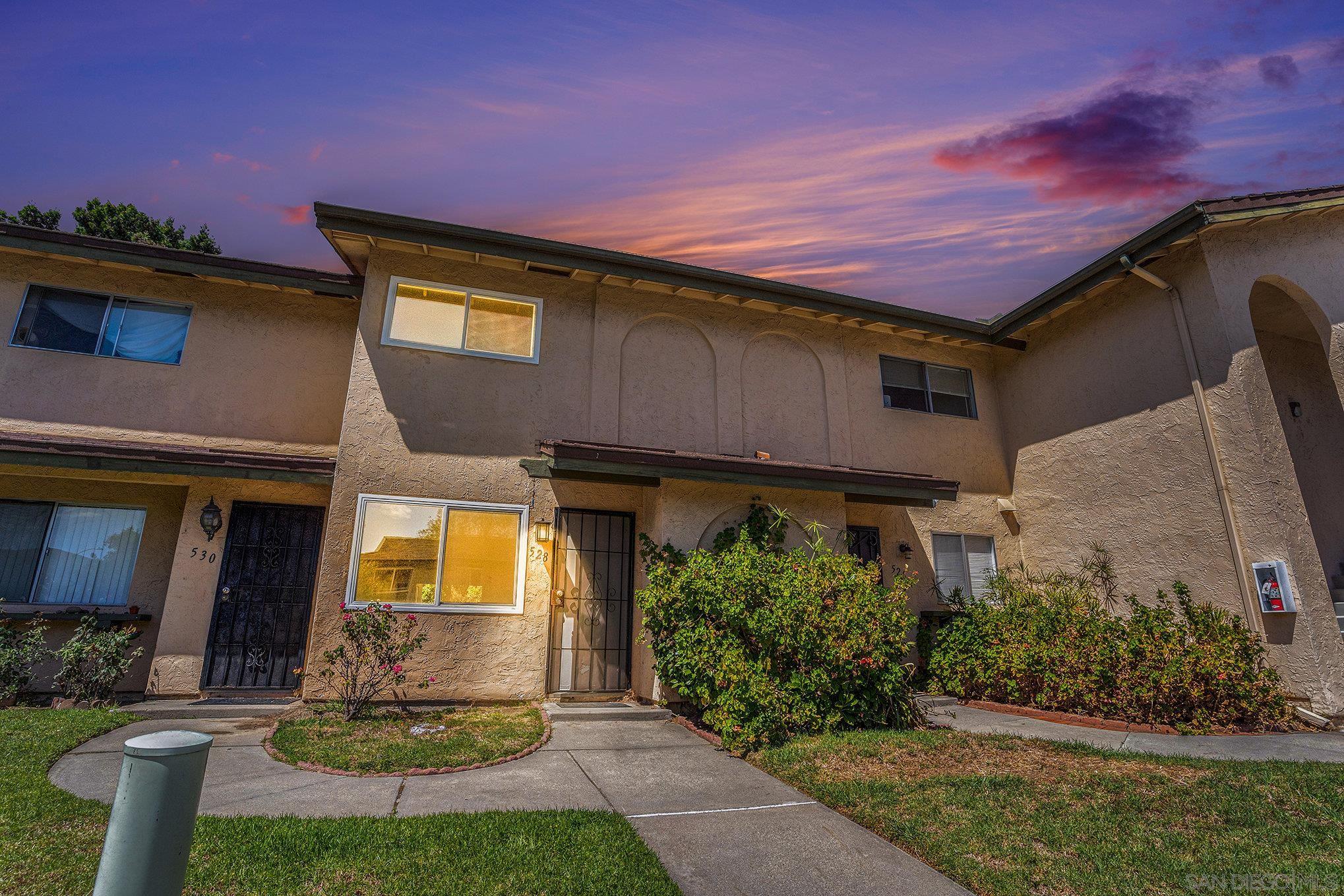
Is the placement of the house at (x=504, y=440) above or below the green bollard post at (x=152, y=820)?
above

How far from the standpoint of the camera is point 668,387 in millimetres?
10602

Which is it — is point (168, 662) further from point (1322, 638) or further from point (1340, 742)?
point (1322, 638)

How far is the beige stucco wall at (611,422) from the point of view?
28.8ft

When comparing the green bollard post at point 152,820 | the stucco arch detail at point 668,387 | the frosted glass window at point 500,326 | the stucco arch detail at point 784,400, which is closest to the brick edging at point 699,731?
the stucco arch detail at point 668,387

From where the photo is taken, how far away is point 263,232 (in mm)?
16422

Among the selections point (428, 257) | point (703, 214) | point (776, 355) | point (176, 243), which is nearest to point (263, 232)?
point (176, 243)

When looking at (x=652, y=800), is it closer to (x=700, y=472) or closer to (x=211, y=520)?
(x=700, y=472)

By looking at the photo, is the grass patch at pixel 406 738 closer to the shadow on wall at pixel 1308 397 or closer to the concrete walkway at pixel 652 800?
the concrete walkway at pixel 652 800

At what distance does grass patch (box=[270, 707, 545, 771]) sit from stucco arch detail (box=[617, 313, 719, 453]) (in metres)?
4.48

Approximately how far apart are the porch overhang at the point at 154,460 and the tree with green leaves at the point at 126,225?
495 inches

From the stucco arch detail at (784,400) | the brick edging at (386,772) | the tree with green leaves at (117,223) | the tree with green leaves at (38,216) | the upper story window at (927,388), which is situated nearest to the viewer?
the brick edging at (386,772)

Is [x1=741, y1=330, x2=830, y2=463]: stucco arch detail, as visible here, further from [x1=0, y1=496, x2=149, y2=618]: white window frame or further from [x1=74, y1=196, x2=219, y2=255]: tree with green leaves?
[x1=74, y1=196, x2=219, y2=255]: tree with green leaves

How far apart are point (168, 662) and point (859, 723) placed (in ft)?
29.4

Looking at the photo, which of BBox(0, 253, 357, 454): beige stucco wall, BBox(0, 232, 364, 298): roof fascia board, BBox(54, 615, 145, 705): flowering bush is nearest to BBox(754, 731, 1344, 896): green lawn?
BBox(54, 615, 145, 705): flowering bush
